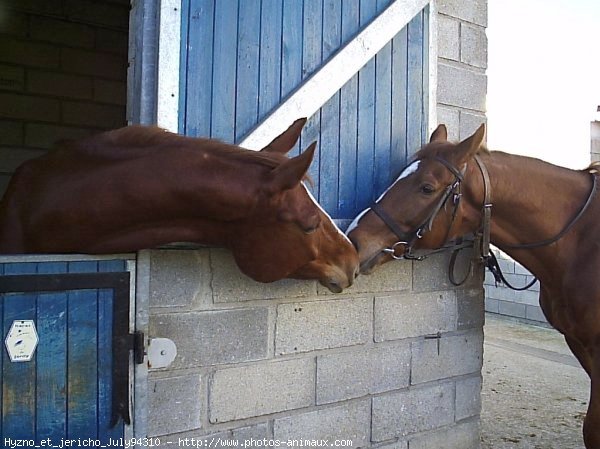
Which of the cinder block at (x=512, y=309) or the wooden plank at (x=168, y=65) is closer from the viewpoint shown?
the wooden plank at (x=168, y=65)

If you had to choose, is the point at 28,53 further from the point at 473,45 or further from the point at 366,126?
the point at 473,45

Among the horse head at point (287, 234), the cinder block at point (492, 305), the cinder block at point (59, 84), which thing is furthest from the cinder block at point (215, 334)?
the cinder block at point (492, 305)

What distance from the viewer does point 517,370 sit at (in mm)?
5875

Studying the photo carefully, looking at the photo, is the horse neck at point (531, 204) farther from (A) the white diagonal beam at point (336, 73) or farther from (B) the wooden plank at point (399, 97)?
(A) the white diagonal beam at point (336, 73)

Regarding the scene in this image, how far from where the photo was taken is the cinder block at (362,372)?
2578 mm

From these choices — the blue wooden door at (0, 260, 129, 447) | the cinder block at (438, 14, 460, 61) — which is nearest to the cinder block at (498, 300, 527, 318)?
the cinder block at (438, 14, 460, 61)

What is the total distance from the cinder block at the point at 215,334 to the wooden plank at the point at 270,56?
0.89 metres

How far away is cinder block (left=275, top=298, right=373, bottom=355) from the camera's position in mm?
2443

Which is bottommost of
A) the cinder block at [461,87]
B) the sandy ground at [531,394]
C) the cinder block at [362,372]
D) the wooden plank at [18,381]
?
the sandy ground at [531,394]

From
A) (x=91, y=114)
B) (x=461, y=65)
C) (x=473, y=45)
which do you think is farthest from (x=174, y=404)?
(x=91, y=114)

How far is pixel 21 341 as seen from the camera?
1730 millimetres

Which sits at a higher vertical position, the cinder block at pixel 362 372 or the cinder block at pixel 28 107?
the cinder block at pixel 28 107

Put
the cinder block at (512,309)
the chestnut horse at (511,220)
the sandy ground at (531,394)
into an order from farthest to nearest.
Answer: the cinder block at (512,309)
the sandy ground at (531,394)
the chestnut horse at (511,220)

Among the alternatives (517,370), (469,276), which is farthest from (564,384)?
(469,276)
